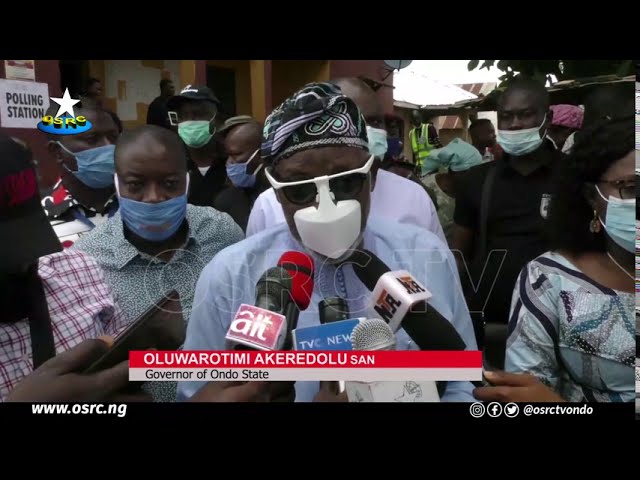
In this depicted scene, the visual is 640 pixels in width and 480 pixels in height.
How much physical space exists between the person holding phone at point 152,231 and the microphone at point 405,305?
24.3 inches

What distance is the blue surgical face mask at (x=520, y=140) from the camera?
295 cm

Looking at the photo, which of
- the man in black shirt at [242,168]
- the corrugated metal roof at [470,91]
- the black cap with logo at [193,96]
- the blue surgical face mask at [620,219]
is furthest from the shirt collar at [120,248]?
the blue surgical face mask at [620,219]

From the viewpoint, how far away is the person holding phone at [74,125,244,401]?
109 inches

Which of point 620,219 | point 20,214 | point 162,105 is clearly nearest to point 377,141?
point 162,105

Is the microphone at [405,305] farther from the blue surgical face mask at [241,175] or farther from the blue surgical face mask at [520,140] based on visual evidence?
the blue surgical face mask at [520,140]

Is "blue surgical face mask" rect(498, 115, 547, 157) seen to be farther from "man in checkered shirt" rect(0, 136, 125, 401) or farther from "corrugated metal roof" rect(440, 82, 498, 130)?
"man in checkered shirt" rect(0, 136, 125, 401)

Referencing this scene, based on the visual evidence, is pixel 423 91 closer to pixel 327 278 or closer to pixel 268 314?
pixel 327 278

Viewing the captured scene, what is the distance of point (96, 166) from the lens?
287 centimetres

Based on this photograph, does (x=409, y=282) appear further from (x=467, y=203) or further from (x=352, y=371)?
(x=467, y=203)

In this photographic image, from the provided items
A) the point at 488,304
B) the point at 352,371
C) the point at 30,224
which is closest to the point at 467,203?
the point at 488,304

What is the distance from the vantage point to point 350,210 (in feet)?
8.50
